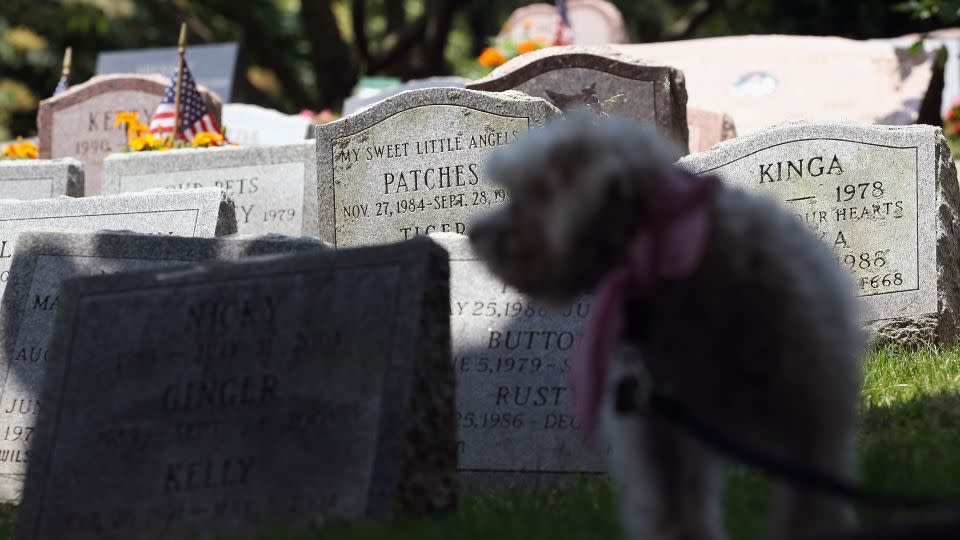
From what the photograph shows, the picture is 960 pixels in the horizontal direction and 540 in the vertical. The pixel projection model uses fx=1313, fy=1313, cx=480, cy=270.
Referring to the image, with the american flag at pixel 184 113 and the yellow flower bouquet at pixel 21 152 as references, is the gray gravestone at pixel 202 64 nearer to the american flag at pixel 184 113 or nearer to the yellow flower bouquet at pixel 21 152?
Answer: the yellow flower bouquet at pixel 21 152

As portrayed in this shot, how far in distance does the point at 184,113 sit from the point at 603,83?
4023 mm

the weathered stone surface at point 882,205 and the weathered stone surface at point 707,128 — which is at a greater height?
the weathered stone surface at point 707,128

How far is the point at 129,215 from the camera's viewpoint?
743cm

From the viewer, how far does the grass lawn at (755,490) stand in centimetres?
400

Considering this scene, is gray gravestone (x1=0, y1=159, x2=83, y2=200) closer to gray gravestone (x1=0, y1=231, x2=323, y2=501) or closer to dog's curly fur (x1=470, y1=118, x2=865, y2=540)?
gray gravestone (x1=0, y1=231, x2=323, y2=501)

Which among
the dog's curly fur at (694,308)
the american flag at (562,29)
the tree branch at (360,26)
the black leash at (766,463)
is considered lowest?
the black leash at (766,463)

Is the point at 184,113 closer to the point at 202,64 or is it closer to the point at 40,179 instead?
the point at 40,179

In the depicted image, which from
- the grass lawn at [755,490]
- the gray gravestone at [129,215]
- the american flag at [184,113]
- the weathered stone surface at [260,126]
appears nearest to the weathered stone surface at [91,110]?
the weathered stone surface at [260,126]

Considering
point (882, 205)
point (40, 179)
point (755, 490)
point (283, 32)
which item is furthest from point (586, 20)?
point (755, 490)

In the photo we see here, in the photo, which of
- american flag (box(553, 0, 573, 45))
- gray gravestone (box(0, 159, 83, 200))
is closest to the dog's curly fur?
gray gravestone (box(0, 159, 83, 200))

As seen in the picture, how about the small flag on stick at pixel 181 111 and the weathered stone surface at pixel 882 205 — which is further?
the small flag on stick at pixel 181 111

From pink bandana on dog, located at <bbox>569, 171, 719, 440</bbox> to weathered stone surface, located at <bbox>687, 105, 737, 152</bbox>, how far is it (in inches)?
314

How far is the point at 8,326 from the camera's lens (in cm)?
645

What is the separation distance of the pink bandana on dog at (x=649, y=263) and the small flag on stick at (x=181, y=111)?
8.91m
